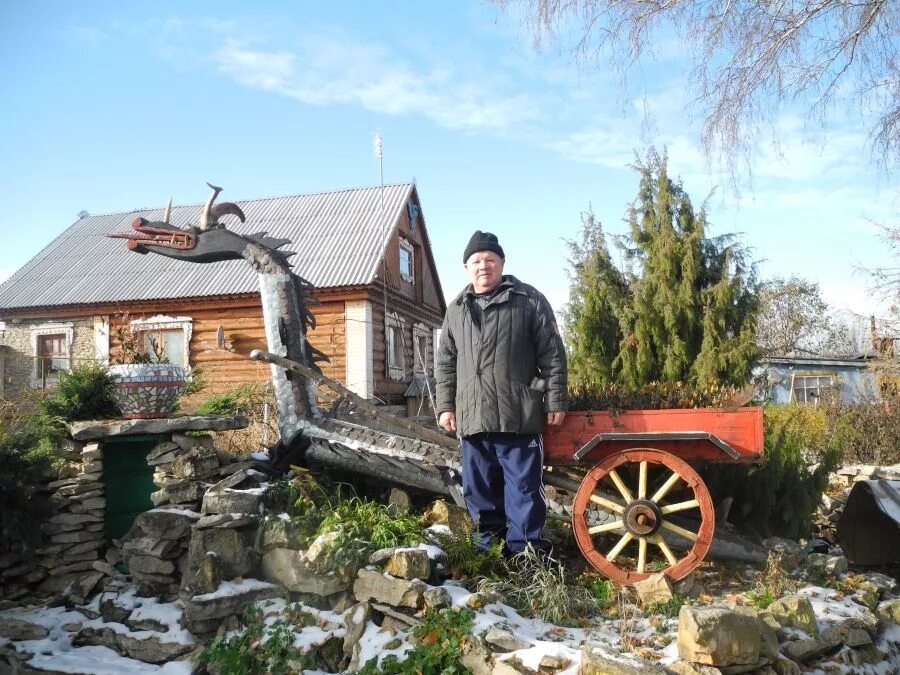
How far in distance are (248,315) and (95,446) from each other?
8514 millimetres

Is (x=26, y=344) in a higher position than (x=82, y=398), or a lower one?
higher

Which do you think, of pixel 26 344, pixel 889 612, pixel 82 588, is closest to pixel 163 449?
pixel 82 588

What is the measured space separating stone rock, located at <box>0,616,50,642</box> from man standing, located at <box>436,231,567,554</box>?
2.67 meters

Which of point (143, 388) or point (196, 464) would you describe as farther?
point (143, 388)

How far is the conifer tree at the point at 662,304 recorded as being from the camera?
6035 millimetres

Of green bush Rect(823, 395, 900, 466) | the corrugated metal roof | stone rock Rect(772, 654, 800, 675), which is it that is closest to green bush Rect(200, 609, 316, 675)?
stone rock Rect(772, 654, 800, 675)

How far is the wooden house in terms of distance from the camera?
12781mm

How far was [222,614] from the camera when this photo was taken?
3.82 metres

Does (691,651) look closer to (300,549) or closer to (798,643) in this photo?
(798,643)

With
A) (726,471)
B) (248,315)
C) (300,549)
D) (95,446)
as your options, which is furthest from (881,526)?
(248,315)

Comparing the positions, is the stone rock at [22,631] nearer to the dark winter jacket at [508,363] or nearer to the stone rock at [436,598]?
the stone rock at [436,598]

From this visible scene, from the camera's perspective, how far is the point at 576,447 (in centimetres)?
402

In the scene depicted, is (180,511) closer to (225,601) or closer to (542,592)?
(225,601)

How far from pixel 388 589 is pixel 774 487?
2916 millimetres
